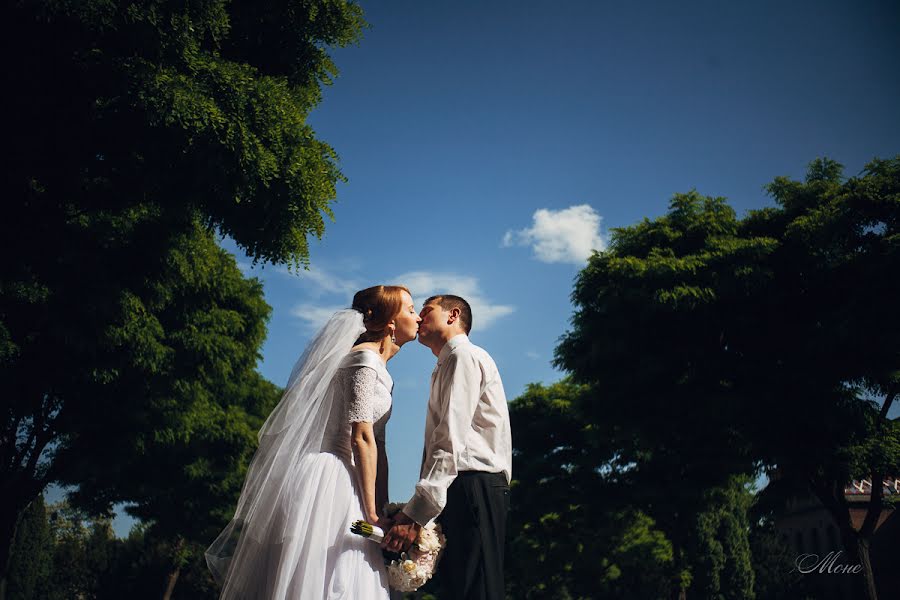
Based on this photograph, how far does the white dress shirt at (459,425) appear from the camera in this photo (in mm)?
3891

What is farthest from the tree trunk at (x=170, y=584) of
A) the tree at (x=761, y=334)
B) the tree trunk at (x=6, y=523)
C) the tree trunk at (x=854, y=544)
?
the tree trunk at (x=854, y=544)

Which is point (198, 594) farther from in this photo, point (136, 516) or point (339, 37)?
point (339, 37)

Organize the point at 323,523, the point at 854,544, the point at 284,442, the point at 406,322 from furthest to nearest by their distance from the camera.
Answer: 1. the point at 854,544
2. the point at 406,322
3. the point at 284,442
4. the point at 323,523

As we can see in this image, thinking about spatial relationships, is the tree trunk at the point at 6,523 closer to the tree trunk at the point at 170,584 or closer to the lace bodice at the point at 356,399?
the lace bodice at the point at 356,399

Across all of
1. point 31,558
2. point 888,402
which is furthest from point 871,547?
point 31,558

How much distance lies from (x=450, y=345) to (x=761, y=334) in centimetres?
1535

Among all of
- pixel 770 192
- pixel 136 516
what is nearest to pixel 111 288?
pixel 770 192

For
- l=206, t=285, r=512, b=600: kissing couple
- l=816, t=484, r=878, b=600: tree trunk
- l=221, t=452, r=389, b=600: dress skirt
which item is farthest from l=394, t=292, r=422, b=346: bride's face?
l=816, t=484, r=878, b=600: tree trunk

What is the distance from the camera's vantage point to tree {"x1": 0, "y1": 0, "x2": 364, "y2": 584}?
358 inches

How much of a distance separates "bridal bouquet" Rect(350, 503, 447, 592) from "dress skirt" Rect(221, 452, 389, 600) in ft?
0.53

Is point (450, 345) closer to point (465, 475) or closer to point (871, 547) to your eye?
point (465, 475)

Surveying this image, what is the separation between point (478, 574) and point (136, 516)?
125 feet

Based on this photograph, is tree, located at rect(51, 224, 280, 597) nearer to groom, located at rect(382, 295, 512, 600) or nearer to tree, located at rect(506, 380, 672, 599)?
groom, located at rect(382, 295, 512, 600)

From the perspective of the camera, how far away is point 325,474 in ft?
14.3
